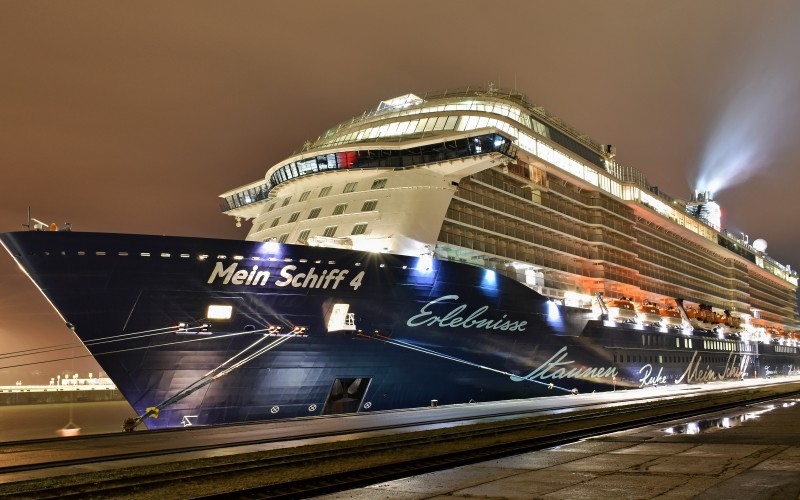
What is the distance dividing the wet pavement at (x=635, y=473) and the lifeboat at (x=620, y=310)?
22331 mm

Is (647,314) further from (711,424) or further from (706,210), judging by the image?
(706,210)

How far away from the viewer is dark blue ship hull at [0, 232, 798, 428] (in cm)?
1925

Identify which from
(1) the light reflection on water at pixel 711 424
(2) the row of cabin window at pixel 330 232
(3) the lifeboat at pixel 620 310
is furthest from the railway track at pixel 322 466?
(3) the lifeboat at pixel 620 310

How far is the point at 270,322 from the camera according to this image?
2078 cm

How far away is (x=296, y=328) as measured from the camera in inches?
830

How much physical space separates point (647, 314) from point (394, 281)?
2570 centimetres

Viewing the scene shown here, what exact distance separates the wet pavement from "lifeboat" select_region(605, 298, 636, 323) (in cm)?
2233

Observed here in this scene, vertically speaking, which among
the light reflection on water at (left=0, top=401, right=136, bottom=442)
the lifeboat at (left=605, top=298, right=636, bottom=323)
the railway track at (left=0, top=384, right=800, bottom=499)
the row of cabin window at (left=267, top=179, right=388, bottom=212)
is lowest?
the light reflection on water at (left=0, top=401, right=136, bottom=442)

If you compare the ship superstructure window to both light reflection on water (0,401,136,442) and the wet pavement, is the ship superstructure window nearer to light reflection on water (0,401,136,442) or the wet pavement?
the wet pavement

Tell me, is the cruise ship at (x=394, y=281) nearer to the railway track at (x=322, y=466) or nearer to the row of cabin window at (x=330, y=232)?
the row of cabin window at (x=330, y=232)

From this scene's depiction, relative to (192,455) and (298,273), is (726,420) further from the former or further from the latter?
(192,455)

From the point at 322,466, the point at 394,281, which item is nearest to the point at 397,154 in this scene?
the point at 394,281

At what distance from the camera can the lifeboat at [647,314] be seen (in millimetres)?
42875

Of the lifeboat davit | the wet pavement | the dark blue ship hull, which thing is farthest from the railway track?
the lifeboat davit
